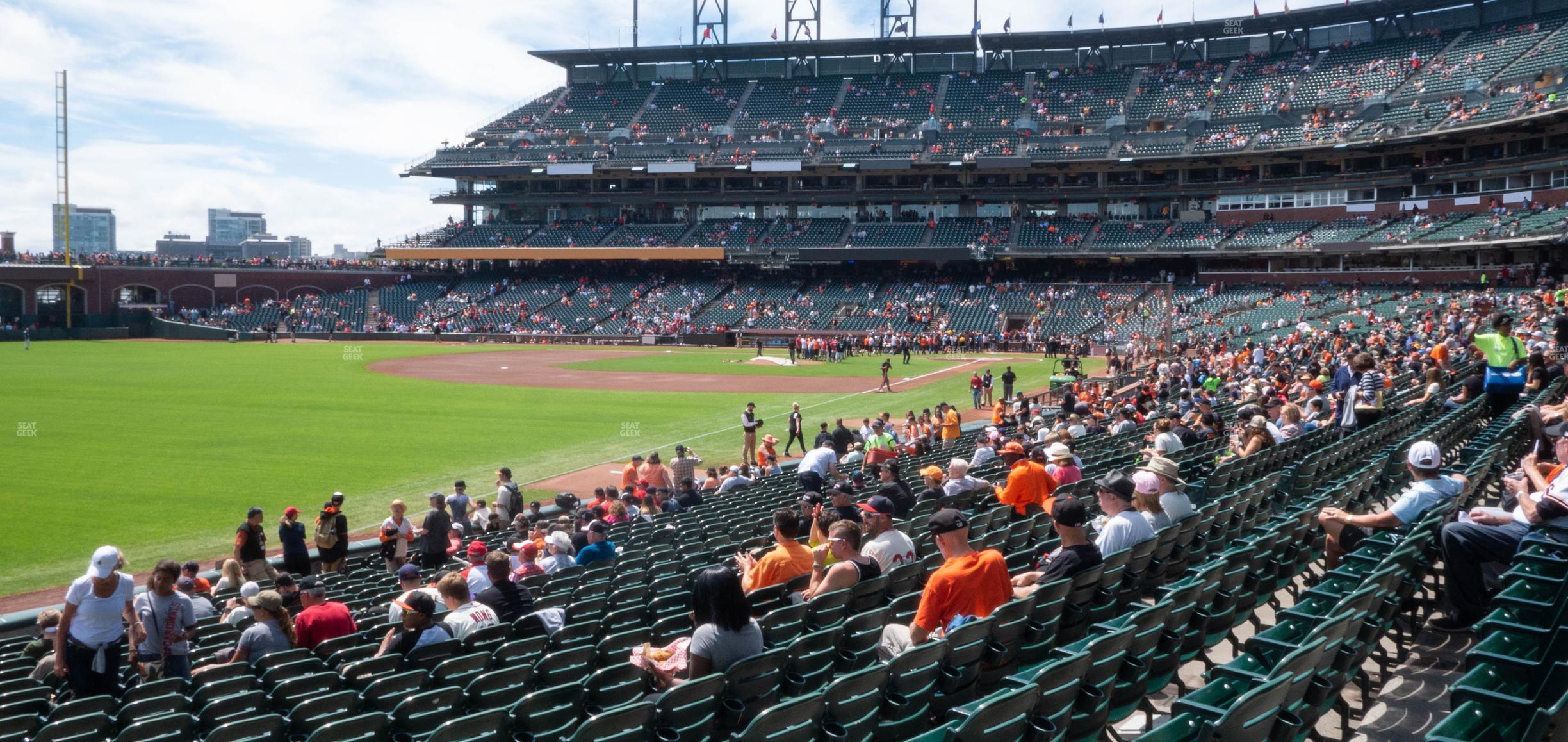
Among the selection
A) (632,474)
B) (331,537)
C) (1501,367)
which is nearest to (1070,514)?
(331,537)

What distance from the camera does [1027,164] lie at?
239 feet

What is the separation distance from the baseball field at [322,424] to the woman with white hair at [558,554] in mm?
7412

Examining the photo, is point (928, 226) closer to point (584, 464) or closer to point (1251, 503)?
point (584, 464)

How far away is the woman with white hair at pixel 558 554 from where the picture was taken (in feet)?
38.3

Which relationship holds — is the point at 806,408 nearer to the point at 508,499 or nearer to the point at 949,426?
the point at 949,426

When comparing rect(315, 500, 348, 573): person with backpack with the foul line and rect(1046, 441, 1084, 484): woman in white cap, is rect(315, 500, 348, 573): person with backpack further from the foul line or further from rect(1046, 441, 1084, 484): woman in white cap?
rect(1046, 441, 1084, 484): woman in white cap

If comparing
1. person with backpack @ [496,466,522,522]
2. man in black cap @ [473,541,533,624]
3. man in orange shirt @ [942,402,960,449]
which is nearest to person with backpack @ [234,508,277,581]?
person with backpack @ [496,466,522,522]

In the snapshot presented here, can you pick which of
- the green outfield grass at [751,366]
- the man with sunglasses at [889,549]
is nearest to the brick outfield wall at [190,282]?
the green outfield grass at [751,366]

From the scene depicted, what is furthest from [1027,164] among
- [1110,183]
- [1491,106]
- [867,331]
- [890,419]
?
[890,419]

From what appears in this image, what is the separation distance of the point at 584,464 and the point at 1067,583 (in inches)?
764

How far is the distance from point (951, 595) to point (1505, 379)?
13102mm

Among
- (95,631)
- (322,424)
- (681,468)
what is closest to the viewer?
(95,631)

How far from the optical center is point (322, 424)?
3083cm

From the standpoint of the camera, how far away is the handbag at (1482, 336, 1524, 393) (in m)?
15.3
